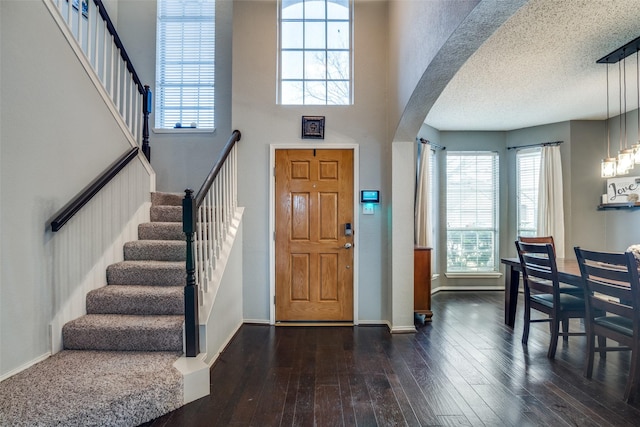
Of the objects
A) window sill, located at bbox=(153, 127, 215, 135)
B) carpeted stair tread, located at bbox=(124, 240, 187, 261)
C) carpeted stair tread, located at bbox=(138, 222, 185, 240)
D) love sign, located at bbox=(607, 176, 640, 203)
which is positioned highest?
window sill, located at bbox=(153, 127, 215, 135)

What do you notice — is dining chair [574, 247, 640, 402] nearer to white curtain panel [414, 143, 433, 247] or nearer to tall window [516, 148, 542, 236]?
white curtain panel [414, 143, 433, 247]

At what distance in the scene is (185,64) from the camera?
4438mm

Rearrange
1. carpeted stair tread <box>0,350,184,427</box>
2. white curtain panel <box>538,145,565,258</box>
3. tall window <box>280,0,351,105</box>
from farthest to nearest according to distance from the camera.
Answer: white curtain panel <box>538,145,565,258</box> < tall window <box>280,0,351,105</box> < carpeted stair tread <box>0,350,184,427</box>

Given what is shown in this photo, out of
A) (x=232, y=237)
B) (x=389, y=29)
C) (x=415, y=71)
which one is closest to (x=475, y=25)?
(x=415, y=71)

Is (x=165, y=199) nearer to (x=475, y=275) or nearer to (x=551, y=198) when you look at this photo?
(x=475, y=275)

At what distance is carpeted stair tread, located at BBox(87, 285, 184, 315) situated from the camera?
8.52 feet

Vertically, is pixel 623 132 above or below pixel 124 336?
above

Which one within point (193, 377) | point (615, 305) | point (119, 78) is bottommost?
point (193, 377)

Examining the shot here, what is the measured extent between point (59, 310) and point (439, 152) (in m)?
5.33

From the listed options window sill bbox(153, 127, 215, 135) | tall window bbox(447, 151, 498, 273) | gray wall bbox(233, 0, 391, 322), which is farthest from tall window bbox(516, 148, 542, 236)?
window sill bbox(153, 127, 215, 135)

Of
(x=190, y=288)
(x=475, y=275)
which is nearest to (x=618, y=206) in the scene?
(x=475, y=275)

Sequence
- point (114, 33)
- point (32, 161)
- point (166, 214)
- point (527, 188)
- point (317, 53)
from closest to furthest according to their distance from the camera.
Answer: point (32, 161) < point (114, 33) < point (166, 214) < point (317, 53) < point (527, 188)

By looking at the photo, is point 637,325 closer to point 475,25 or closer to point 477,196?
point 475,25

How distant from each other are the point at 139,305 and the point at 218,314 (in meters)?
0.63
